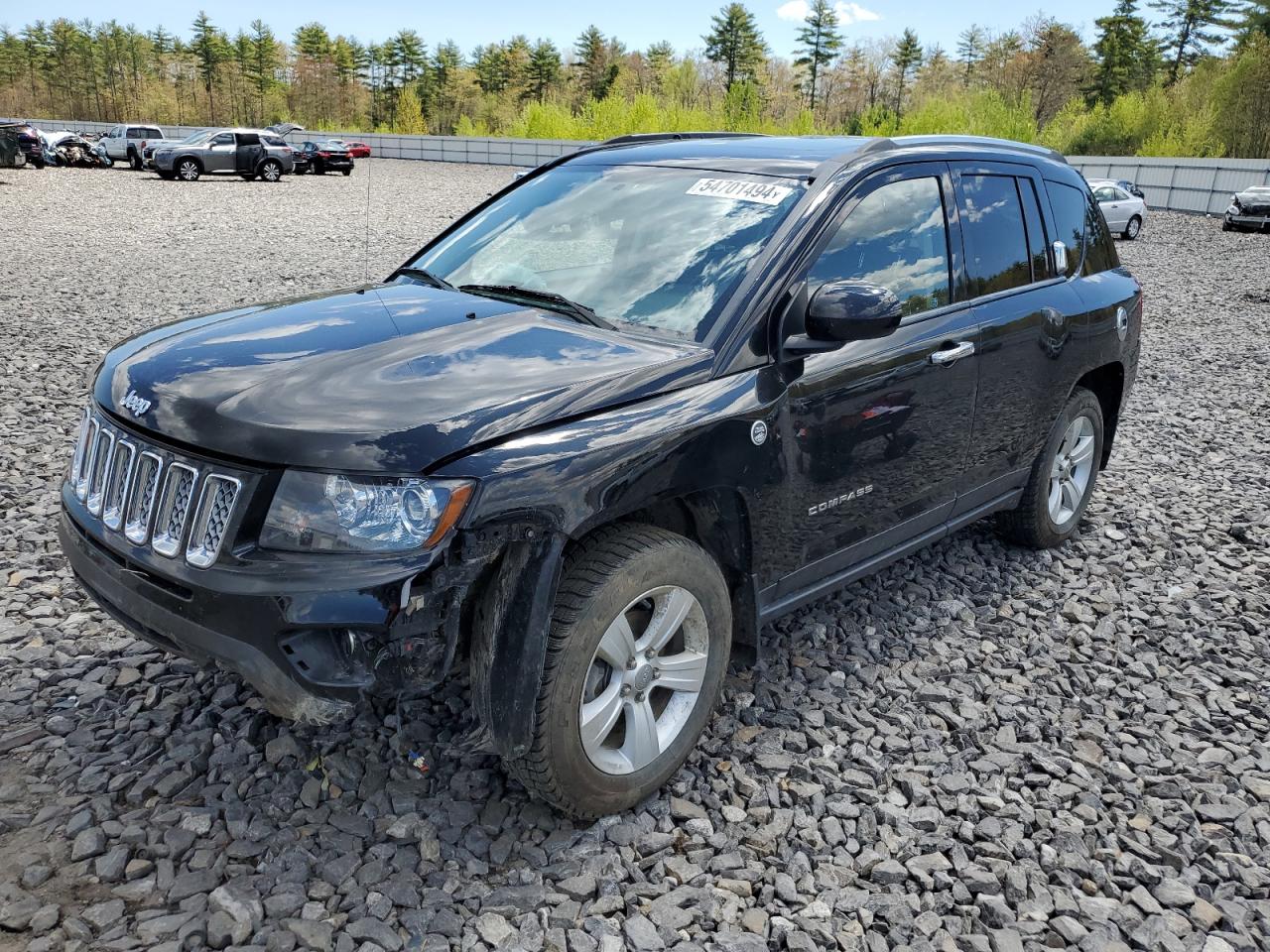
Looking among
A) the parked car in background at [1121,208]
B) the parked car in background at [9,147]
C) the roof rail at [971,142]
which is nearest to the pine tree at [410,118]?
the parked car in background at [9,147]

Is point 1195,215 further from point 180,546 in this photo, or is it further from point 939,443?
point 180,546

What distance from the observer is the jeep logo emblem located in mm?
2742

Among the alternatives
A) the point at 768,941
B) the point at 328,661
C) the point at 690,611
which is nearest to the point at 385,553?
the point at 328,661

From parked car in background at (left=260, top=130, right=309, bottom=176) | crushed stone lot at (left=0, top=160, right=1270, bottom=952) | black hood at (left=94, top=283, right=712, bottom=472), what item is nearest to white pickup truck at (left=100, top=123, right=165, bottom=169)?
parked car in background at (left=260, top=130, right=309, bottom=176)

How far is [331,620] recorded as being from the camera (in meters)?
2.35

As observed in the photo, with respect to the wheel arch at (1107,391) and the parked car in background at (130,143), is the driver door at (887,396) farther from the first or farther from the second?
the parked car in background at (130,143)

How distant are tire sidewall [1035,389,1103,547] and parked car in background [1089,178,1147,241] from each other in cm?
2124

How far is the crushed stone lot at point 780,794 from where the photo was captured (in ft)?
8.66

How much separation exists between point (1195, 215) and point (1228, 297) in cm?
2256

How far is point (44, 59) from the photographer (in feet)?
320

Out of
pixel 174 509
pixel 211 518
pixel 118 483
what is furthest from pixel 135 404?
pixel 211 518

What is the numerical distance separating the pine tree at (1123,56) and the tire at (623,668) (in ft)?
283

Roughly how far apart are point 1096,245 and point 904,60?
329 ft

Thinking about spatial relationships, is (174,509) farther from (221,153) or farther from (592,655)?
(221,153)
